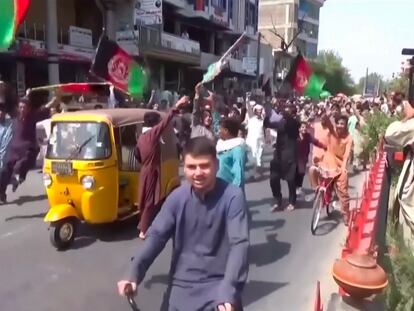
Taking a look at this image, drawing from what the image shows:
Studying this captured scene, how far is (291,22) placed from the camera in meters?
84.3

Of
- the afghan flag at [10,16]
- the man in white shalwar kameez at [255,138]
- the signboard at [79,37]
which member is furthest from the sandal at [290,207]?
the signboard at [79,37]

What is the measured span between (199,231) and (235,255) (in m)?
0.24

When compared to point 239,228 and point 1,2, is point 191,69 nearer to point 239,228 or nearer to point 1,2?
point 1,2

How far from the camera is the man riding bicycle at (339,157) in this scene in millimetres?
7660

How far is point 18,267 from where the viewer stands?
5.69 m


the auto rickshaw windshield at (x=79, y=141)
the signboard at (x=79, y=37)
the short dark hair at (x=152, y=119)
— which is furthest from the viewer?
the signboard at (x=79, y=37)

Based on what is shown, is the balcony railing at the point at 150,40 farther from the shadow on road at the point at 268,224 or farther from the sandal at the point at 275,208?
the shadow on road at the point at 268,224

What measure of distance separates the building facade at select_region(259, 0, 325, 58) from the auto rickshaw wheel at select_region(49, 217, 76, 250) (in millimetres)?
77844

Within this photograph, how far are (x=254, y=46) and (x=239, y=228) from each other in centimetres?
5346

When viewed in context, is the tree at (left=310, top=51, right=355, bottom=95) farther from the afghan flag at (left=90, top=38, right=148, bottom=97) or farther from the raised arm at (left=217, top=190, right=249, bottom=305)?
the raised arm at (left=217, top=190, right=249, bottom=305)

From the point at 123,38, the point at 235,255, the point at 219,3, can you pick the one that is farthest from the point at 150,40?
the point at 235,255

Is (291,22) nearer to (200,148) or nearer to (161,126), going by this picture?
(161,126)

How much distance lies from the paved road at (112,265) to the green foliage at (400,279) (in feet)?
4.09

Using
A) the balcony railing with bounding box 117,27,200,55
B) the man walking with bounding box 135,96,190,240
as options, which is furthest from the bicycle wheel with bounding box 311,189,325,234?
the balcony railing with bounding box 117,27,200,55
